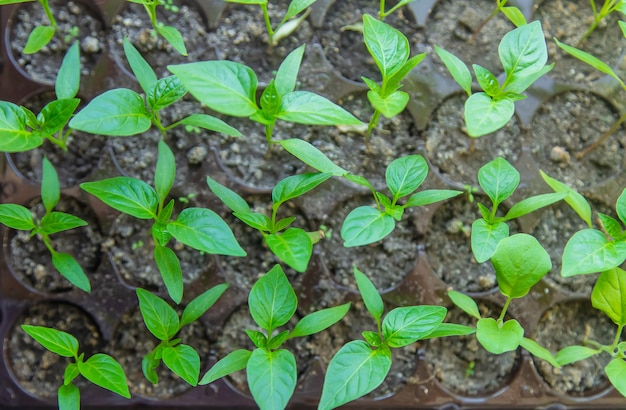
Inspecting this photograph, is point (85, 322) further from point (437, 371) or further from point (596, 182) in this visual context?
point (596, 182)

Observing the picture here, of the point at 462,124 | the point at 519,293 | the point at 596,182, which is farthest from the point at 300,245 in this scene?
the point at 596,182

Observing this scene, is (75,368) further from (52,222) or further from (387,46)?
(387,46)

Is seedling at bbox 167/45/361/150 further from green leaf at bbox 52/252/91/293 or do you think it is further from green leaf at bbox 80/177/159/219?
green leaf at bbox 52/252/91/293

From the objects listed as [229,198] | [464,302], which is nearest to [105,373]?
[229,198]

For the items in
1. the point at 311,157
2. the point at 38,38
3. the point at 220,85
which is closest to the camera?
the point at 220,85

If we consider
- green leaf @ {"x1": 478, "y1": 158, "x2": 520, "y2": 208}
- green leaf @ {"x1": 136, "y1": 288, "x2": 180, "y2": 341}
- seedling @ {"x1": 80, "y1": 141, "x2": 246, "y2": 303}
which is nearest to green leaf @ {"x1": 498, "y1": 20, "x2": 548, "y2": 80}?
green leaf @ {"x1": 478, "y1": 158, "x2": 520, "y2": 208}

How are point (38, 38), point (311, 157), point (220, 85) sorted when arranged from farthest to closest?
point (38, 38), point (311, 157), point (220, 85)

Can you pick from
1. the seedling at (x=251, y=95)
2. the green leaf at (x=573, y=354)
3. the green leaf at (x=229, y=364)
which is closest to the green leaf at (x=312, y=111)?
the seedling at (x=251, y=95)
